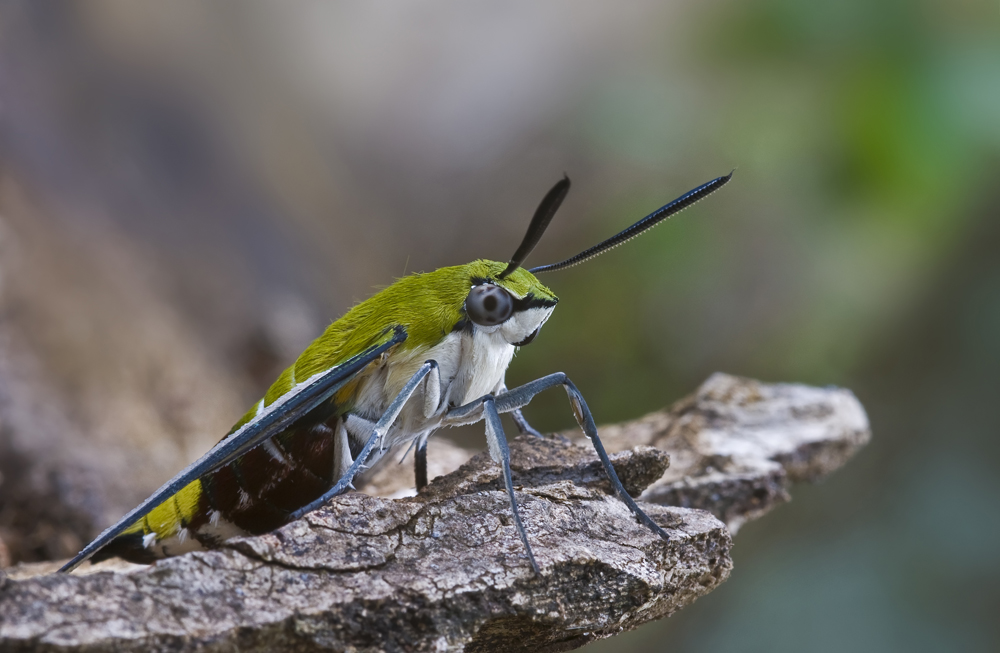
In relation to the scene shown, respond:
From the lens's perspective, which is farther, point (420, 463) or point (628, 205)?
point (628, 205)

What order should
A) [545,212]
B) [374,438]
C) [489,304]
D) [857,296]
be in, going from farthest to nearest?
[857,296] → [489,304] → [374,438] → [545,212]

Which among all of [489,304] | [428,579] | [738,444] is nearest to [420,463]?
[489,304]

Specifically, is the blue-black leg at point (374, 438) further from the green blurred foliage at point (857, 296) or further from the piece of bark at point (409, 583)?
the green blurred foliage at point (857, 296)

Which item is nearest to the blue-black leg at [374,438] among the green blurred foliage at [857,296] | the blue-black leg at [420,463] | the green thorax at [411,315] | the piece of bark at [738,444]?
the green thorax at [411,315]

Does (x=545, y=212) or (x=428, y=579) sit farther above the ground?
(x=545, y=212)

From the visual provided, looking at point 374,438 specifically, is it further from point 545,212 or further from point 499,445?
point 545,212

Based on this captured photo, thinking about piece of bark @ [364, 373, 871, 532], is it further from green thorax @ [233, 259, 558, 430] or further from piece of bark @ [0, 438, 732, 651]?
green thorax @ [233, 259, 558, 430]
